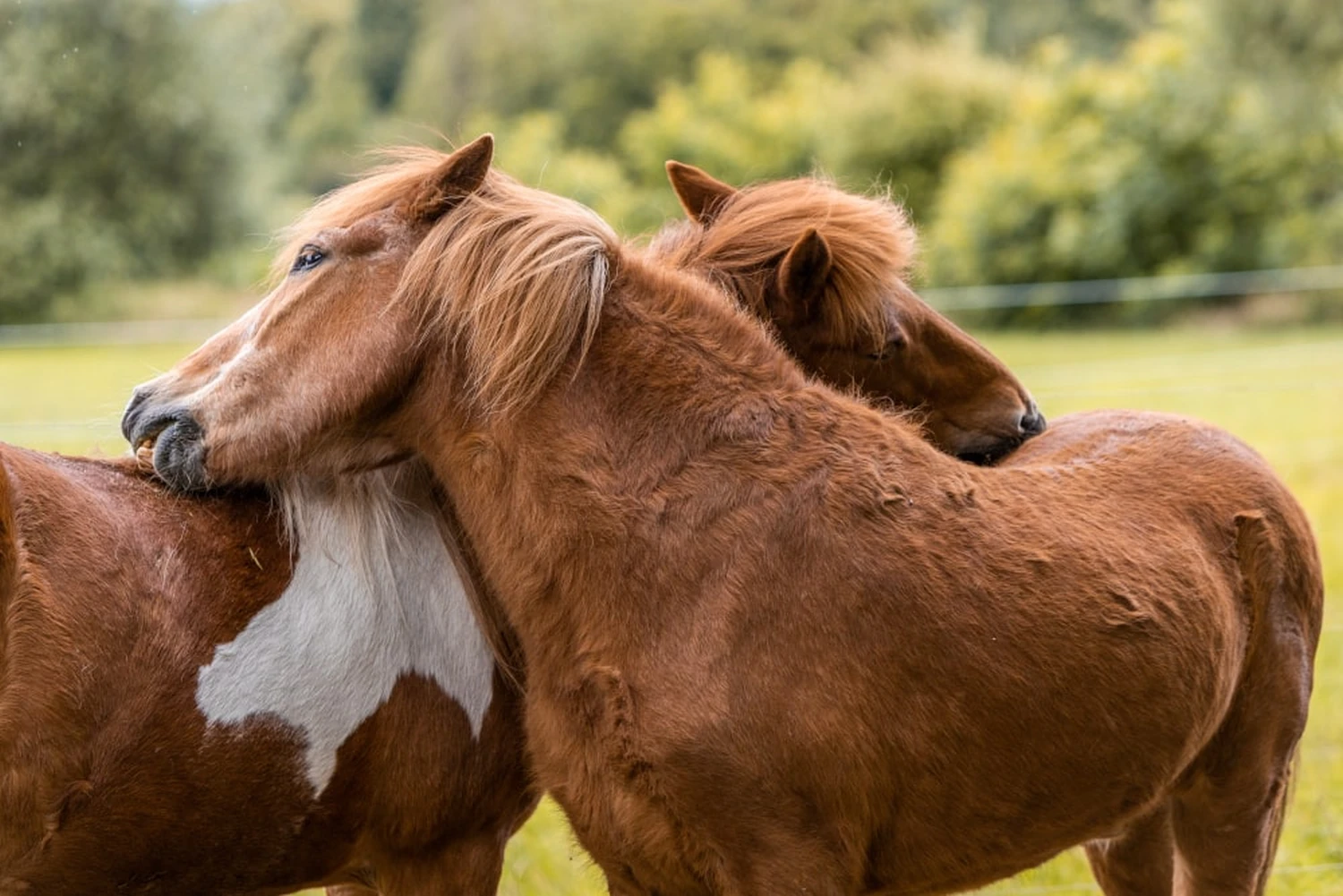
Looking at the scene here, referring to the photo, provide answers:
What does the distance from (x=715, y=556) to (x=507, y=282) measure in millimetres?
673

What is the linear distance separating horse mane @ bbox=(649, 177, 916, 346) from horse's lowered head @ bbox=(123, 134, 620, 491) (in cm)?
48

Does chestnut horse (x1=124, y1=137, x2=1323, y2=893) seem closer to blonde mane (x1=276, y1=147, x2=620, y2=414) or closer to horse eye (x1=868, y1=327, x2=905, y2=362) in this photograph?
blonde mane (x1=276, y1=147, x2=620, y2=414)

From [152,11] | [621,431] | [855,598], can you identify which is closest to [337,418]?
[621,431]

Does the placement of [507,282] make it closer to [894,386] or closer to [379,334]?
[379,334]

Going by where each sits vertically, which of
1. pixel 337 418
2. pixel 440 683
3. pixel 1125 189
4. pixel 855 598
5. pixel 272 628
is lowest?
pixel 1125 189

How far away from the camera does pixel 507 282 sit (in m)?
2.66

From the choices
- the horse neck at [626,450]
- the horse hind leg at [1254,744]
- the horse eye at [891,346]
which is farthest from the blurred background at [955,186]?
the horse neck at [626,450]

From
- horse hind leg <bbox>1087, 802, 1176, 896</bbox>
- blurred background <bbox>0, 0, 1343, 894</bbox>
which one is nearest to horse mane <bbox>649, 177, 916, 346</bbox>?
horse hind leg <bbox>1087, 802, 1176, 896</bbox>

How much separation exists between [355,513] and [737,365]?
909 mm

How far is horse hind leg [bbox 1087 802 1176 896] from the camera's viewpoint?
11.6 feet

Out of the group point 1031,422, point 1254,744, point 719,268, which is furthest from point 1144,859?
point 719,268

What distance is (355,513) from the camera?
116 inches

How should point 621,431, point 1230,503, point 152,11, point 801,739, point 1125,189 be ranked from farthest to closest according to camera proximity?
point 1125,189 < point 152,11 < point 1230,503 < point 621,431 < point 801,739

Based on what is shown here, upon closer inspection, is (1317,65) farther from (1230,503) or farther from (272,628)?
(272,628)
